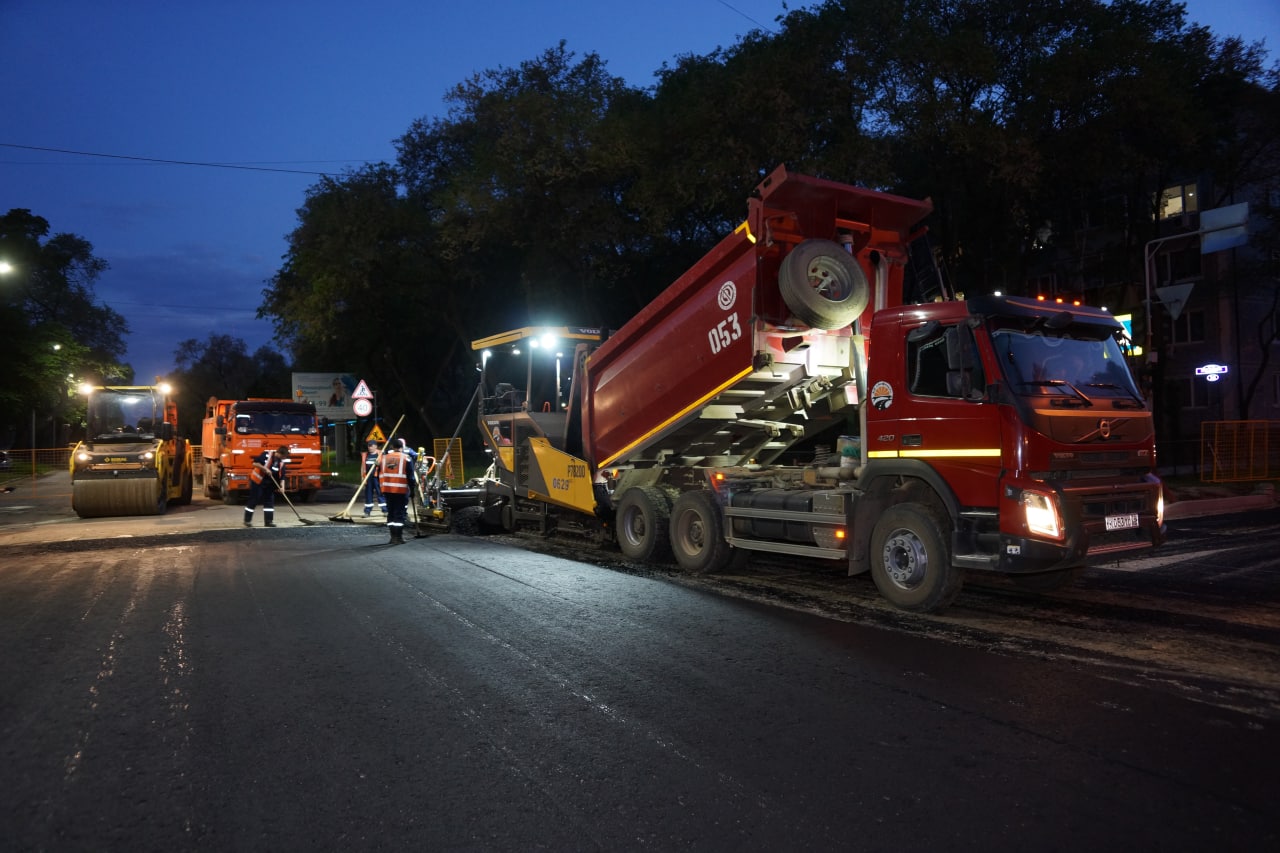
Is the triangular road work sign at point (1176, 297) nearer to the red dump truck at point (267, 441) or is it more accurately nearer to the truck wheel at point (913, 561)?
the truck wheel at point (913, 561)

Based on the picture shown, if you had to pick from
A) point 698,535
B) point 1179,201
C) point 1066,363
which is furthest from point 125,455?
point 1179,201

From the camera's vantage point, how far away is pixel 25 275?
51.5 meters

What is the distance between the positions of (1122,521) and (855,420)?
2900 millimetres

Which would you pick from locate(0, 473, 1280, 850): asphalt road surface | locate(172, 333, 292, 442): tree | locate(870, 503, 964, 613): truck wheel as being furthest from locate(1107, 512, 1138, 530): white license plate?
locate(172, 333, 292, 442): tree

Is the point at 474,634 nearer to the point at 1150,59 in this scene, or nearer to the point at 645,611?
the point at 645,611

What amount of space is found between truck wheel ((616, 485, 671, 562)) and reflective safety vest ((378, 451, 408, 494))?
3.71 m

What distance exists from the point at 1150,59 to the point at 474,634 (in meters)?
19.2

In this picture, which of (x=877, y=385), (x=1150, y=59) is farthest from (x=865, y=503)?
(x=1150, y=59)

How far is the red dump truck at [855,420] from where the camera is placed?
6.93 meters

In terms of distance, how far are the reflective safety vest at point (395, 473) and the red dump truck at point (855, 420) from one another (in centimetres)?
246

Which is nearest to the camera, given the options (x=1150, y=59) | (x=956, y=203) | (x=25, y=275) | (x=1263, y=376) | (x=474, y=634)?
(x=474, y=634)

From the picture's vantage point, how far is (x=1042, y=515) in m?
6.68

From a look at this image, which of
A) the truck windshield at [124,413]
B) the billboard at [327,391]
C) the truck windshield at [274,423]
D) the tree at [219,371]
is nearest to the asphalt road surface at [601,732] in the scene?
the truck windshield at [124,413]

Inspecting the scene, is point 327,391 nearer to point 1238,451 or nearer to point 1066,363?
point 1238,451
